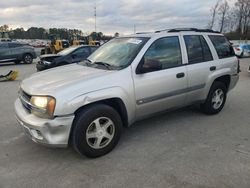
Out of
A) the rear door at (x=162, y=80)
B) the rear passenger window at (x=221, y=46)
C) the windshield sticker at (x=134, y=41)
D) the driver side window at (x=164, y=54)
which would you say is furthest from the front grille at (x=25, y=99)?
the rear passenger window at (x=221, y=46)

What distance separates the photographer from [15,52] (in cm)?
1688

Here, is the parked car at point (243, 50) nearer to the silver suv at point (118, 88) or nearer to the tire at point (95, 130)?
the silver suv at point (118, 88)

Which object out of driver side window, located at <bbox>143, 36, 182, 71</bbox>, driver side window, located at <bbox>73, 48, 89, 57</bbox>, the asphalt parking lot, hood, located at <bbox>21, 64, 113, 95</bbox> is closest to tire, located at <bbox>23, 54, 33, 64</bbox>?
driver side window, located at <bbox>73, 48, 89, 57</bbox>

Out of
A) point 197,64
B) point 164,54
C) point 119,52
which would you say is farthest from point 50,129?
point 197,64

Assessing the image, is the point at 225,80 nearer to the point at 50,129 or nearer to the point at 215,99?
the point at 215,99

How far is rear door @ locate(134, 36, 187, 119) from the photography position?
3.83m

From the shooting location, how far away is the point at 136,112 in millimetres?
3867

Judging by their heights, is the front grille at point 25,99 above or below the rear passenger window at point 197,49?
below

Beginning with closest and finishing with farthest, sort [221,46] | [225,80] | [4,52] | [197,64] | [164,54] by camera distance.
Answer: [164,54] → [197,64] → [221,46] → [225,80] → [4,52]

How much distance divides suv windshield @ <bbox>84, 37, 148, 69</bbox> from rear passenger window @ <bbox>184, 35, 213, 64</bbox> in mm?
963

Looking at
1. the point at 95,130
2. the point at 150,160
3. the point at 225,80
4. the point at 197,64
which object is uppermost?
the point at 197,64

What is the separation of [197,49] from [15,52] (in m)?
15.1

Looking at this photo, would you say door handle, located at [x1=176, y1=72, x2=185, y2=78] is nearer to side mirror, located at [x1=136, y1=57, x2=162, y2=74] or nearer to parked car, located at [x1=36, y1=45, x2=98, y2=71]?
side mirror, located at [x1=136, y1=57, x2=162, y2=74]

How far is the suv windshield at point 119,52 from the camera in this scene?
3.90 metres
